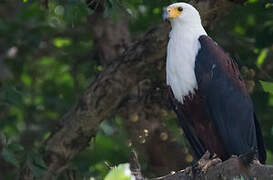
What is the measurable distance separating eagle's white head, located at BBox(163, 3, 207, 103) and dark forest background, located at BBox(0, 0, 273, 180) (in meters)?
0.25

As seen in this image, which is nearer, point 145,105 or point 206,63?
point 206,63

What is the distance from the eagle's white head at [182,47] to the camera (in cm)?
455

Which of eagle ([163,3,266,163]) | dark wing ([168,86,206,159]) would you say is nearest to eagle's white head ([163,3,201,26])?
eagle ([163,3,266,163])

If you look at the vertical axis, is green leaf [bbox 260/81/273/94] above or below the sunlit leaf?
above

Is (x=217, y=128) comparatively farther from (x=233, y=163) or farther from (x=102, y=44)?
(x=102, y=44)

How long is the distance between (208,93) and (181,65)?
292 millimetres

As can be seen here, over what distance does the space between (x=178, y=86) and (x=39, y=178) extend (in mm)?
1451

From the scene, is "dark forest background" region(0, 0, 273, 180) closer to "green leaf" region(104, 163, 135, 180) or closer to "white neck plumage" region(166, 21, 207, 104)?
"white neck plumage" region(166, 21, 207, 104)

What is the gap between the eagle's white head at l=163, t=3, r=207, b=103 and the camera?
14.9 feet

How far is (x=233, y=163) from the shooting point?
11.9ft

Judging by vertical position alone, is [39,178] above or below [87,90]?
below

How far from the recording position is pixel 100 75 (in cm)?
518

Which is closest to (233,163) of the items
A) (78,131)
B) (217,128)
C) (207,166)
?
(207,166)

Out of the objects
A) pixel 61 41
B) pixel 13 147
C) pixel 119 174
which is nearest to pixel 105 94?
pixel 13 147
